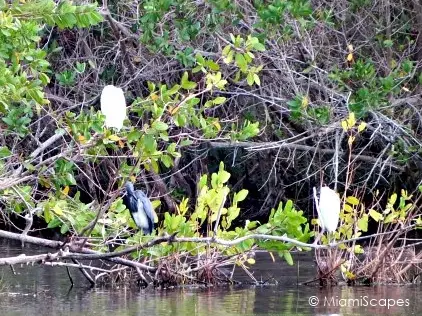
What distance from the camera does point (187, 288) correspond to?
7457 mm

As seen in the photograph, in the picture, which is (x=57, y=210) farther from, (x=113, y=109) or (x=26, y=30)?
(x=26, y=30)

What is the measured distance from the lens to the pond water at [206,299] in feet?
21.0

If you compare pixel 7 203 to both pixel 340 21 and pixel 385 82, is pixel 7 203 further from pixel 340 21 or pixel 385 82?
pixel 340 21

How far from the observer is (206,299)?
6902 millimetres

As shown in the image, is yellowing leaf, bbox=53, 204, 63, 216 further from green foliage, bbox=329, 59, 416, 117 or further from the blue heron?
green foliage, bbox=329, 59, 416, 117

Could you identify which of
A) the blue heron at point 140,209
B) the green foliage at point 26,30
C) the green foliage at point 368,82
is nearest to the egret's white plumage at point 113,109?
the green foliage at point 26,30

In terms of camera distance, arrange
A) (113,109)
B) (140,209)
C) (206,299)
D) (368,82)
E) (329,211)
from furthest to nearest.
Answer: (368,82), (140,209), (206,299), (329,211), (113,109)

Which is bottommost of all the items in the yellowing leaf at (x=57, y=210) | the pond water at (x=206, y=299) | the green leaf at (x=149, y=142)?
the pond water at (x=206, y=299)

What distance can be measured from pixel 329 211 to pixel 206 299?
1.04 metres

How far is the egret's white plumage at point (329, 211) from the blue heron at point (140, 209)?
1.25 metres

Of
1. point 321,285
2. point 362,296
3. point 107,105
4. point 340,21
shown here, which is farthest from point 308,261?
point 107,105

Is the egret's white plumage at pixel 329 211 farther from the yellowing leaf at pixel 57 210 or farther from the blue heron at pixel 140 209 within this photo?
the yellowing leaf at pixel 57 210

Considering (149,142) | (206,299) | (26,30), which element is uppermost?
(26,30)

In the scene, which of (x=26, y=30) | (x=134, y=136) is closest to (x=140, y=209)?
(x=26, y=30)
